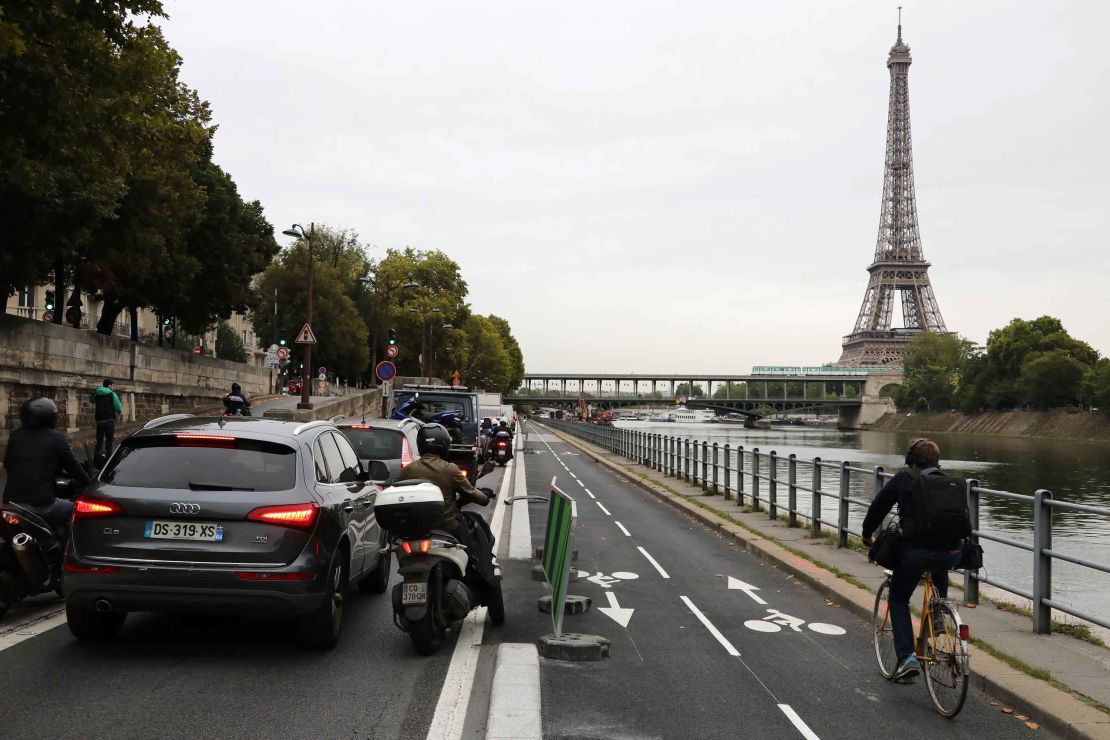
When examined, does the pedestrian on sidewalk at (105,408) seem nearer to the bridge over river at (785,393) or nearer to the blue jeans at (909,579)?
the blue jeans at (909,579)

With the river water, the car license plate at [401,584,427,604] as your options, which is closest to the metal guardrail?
the river water

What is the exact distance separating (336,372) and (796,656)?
Answer: 86.7 m

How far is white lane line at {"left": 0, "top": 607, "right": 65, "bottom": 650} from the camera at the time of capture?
7.48m

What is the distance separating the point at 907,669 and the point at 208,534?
15.2 ft

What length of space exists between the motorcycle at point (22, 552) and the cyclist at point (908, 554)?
5985 mm

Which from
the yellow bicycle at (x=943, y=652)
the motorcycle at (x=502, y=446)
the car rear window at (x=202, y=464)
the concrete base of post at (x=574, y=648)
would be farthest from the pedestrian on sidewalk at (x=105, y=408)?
the yellow bicycle at (x=943, y=652)

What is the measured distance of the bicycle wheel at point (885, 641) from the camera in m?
7.11

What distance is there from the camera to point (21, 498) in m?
8.06

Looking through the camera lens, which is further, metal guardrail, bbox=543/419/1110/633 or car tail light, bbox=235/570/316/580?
metal guardrail, bbox=543/419/1110/633

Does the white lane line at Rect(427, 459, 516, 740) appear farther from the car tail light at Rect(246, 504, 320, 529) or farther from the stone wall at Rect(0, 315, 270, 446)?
the stone wall at Rect(0, 315, 270, 446)

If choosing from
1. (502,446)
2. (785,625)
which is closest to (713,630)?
(785,625)

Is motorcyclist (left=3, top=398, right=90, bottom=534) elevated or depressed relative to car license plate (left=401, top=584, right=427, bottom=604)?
elevated

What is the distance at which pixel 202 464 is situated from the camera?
23.8 feet

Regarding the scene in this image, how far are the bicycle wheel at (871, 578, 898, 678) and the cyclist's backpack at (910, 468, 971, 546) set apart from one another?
0.70 m
